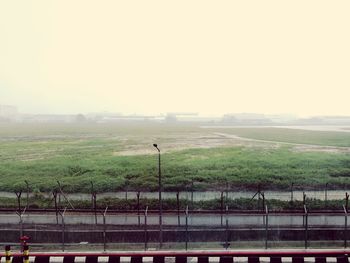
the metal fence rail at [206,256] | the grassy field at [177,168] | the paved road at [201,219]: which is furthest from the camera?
the grassy field at [177,168]

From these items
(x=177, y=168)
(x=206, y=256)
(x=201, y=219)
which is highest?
(x=206, y=256)

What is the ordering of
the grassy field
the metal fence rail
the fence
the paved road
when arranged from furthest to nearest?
1. the grassy field
2. the paved road
3. the fence
4. the metal fence rail

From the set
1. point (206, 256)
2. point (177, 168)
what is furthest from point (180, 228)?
point (177, 168)

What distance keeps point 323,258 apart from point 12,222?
65.4 ft

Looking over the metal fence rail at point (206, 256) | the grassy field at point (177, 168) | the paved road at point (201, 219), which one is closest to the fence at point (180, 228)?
the paved road at point (201, 219)

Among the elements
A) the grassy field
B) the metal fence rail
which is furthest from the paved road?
the metal fence rail

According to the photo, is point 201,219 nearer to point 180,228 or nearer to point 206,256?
point 180,228

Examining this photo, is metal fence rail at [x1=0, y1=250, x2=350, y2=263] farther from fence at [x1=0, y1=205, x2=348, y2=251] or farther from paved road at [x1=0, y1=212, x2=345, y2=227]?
paved road at [x1=0, y1=212, x2=345, y2=227]

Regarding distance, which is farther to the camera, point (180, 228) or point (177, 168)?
point (177, 168)

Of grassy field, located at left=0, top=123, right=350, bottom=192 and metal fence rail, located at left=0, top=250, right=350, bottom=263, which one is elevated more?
metal fence rail, located at left=0, top=250, right=350, bottom=263

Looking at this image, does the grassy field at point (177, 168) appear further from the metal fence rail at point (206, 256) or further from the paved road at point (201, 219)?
the metal fence rail at point (206, 256)

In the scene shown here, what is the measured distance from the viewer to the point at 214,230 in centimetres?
2152

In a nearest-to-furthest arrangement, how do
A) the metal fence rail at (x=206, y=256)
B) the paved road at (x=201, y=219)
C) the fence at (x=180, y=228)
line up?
the metal fence rail at (x=206, y=256) → the fence at (x=180, y=228) → the paved road at (x=201, y=219)

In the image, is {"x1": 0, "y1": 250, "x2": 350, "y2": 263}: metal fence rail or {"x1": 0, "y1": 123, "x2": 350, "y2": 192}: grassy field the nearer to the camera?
{"x1": 0, "y1": 250, "x2": 350, "y2": 263}: metal fence rail
